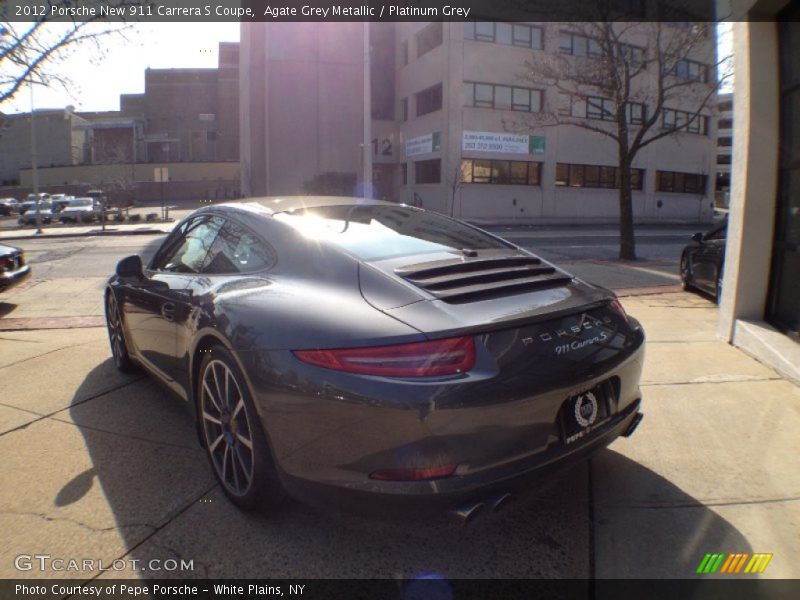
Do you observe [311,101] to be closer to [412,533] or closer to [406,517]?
[412,533]

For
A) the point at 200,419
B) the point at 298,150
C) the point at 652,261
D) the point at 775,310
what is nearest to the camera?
the point at 200,419

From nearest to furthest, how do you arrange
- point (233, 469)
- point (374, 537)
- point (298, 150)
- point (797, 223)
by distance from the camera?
1. point (374, 537)
2. point (233, 469)
3. point (797, 223)
4. point (298, 150)

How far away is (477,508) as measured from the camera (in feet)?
7.20

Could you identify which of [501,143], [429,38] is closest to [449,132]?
[501,143]

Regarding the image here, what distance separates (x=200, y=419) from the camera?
10.4 feet

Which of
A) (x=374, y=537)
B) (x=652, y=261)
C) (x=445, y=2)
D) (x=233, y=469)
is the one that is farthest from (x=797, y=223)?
(x=445, y=2)

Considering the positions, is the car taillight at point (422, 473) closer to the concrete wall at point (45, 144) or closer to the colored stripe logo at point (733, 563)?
the colored stripe logo at point (733, 563)

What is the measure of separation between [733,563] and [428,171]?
3655 centimetres

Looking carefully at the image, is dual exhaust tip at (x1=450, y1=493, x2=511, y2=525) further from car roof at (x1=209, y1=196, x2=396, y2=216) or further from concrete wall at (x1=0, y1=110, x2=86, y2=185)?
concrete wall at (x1=0, y1=110, x2=86, y2=185)

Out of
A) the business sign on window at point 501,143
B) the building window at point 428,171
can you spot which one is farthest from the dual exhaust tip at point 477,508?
the building window at point 428,171

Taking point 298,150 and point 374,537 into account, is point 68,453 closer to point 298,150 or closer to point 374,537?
point 374,537

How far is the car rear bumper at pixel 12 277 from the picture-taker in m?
8.08

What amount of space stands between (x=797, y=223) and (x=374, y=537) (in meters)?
4.71

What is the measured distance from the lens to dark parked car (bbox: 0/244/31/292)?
812 cm
